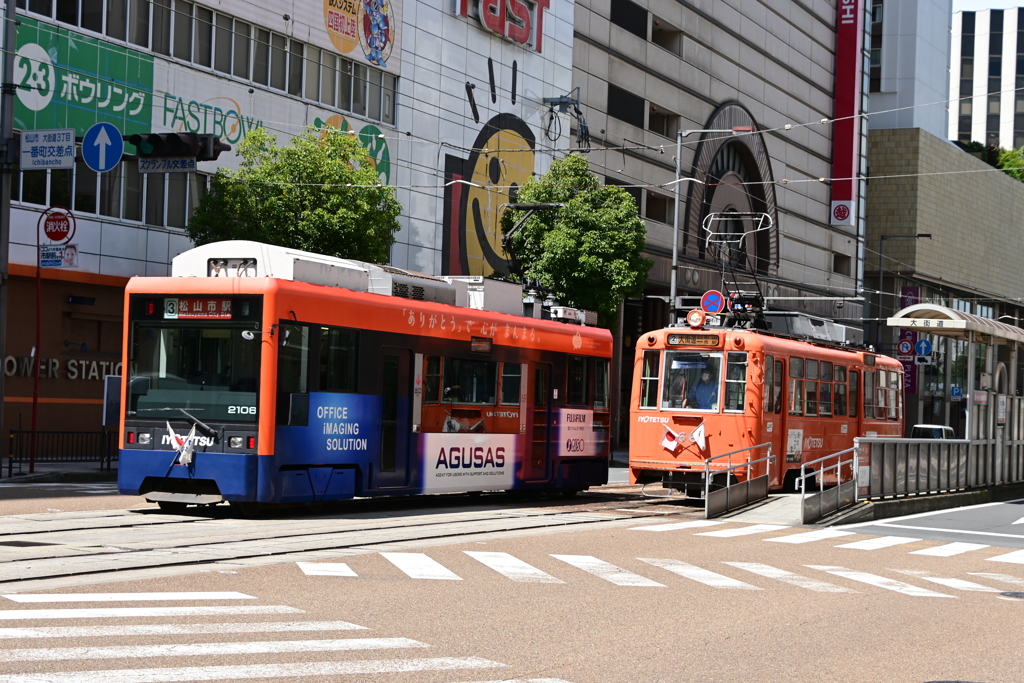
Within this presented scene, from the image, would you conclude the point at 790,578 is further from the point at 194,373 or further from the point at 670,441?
the point at 670,441

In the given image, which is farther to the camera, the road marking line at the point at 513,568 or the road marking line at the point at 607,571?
the road marking line at the point at 607,571

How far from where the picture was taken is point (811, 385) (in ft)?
84.4

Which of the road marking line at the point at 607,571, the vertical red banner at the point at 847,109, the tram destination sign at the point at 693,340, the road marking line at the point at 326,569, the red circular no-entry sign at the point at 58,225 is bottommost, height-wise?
the road marking line at the point at 607,571

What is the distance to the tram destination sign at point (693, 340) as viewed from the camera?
23.3 m

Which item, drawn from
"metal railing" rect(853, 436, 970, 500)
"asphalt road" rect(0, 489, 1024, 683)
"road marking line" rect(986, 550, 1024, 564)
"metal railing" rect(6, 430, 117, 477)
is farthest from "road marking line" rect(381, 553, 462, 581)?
"metal railing" rect(6, 430, 117, 477)

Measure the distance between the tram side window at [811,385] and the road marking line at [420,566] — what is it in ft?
46.3

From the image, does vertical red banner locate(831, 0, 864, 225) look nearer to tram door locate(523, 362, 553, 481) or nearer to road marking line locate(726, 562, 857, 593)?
tram door locate(523, 362, 553, 481)

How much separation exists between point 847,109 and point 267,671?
2801 inches

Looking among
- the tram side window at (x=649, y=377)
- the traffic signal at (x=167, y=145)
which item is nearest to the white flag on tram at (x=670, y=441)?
the tram side window at (x=649, y=377)

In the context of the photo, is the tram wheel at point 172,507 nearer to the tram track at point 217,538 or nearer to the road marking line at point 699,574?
the tram track at point 217,538

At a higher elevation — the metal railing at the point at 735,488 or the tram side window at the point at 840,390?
the tram side window at the point at 840,390

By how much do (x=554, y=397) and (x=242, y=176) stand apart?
11.0 metres

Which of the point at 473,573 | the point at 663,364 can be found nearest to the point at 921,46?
the point at 663,364

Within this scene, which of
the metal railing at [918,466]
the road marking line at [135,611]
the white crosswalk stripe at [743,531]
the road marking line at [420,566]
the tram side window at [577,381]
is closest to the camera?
the road marking line at [135,611]
